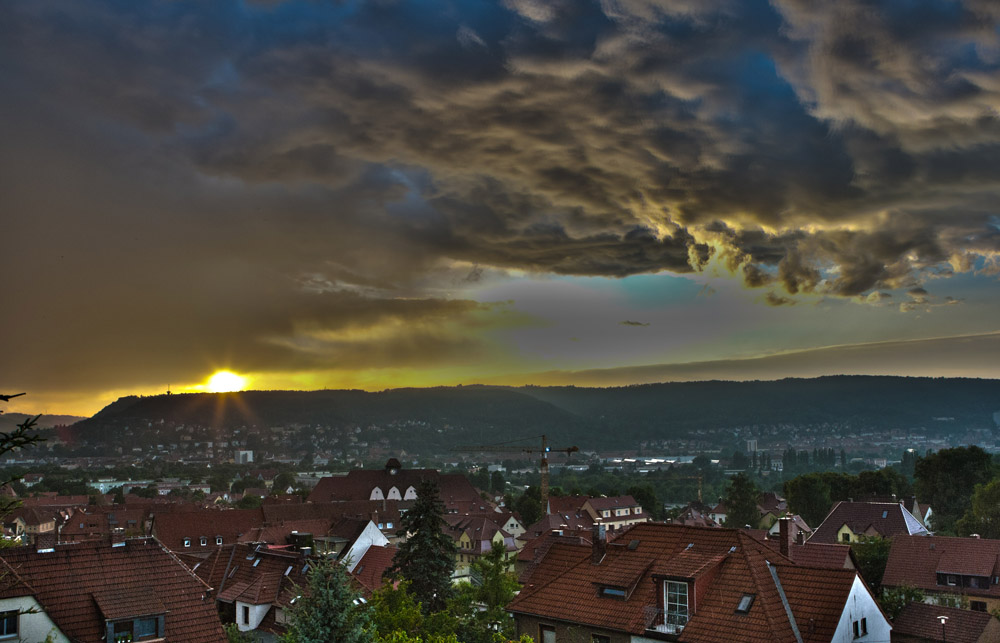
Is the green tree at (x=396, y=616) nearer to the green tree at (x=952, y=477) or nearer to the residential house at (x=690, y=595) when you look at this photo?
the residential house at (x=690, y=595)

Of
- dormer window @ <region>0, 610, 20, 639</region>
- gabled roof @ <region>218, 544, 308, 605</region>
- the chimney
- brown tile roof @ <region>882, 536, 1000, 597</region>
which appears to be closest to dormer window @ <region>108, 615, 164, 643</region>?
dormer window @ <region>0, 610, 20, 639</region>

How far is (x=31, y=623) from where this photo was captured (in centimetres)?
2409

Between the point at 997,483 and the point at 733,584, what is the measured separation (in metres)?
69.0

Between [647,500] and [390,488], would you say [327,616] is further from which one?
[390,488]

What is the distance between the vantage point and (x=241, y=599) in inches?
1682

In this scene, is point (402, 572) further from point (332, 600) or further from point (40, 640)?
point (332, 600)

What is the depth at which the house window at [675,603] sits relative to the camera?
2842 centimetres

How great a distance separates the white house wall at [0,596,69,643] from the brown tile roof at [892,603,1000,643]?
35.7 meters

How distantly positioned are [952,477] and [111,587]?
4390 inches

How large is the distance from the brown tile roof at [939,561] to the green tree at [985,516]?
101ft

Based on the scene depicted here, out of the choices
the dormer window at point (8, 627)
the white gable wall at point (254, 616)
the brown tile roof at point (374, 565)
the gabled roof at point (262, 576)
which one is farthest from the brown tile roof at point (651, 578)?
the brown tile roof at point (374, 565)

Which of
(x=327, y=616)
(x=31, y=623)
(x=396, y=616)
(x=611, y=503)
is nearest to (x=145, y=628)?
(x=31, y=623)

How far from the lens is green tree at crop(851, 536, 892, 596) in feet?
176

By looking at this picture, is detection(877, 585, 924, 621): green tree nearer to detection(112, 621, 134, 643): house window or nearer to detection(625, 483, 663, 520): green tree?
detection(112, 621, 134, 643): house window
